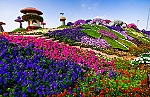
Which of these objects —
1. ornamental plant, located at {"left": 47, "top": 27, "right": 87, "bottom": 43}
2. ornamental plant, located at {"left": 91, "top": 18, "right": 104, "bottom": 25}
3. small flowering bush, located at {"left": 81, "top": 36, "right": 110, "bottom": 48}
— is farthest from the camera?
ornamental plant, located at {"left": 91, "top": 18, "right": 104, "bottom": 25}

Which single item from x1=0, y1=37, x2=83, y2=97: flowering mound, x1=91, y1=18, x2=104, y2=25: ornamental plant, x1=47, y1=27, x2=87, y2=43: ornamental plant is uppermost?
x1=91, y1=18, x2=104, y2=25: ornamental plant

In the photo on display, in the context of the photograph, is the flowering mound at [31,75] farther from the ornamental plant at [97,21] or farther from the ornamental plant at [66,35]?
the ornamental plant at [97,21]

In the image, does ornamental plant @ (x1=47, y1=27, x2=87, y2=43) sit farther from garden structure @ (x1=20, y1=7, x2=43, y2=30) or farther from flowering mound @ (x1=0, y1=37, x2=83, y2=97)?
garden structure @ (x1=20, y1=7, x2=43, y2=30)

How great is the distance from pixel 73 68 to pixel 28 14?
3824 centimetres

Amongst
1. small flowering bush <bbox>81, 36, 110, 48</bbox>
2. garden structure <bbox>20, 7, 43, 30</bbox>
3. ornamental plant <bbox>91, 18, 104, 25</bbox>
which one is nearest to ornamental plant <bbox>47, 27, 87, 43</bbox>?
small flowering bush <bbox>81, 36, 110, 48</bbox>

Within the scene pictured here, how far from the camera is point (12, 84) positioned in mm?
7793

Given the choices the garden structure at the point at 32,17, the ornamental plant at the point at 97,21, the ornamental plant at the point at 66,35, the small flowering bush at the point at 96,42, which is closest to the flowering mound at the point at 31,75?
the ornamental plant at the point at 66,35

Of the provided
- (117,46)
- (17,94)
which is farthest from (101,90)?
(117,46)

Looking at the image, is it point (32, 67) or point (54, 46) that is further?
point (54, 46)

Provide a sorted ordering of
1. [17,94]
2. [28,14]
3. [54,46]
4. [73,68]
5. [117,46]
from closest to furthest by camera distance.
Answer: [17,94] → [73,68] → [54,46] → [117,46] → [28,14]

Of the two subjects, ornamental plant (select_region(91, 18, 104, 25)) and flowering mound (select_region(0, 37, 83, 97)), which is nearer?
flowering mound (select_region(0, 37, 83, 97))

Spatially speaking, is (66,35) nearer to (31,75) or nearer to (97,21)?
(31,75)

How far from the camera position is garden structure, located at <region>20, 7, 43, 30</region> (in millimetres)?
46075

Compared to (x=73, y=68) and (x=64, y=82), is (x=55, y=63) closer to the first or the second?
(x=73, y=68)
